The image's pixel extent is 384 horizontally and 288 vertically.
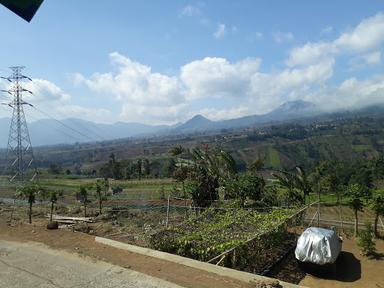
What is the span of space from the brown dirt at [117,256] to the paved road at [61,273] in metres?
0.24

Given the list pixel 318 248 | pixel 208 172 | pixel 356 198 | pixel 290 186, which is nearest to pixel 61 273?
pixel 318 248

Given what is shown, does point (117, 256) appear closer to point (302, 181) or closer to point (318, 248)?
point (318, 248)

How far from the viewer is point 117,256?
883 centimetres

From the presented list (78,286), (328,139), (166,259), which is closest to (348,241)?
(166,259)

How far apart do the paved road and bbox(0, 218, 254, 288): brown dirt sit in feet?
0.80

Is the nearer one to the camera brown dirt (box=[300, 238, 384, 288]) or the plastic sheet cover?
brown dirt (box=[300, 238, 384, 288])

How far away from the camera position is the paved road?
7.16 meters

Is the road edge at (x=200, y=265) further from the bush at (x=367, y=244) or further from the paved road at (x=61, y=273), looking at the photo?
the bush at (x=367, y=244)

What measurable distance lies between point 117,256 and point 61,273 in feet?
4.46

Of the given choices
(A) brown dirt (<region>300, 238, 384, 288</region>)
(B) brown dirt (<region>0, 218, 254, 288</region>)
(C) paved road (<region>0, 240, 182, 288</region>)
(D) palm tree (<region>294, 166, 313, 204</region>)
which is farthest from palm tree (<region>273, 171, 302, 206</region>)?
(C) paved road (<region>0, 240, 182, 288</region>)

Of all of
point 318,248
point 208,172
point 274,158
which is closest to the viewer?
point 318,248

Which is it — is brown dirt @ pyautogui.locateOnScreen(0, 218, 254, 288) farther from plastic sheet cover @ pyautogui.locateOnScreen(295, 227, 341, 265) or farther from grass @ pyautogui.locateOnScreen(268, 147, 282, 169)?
grass @ pyautogui.locateOnScreen(268, 147, 282, 169)

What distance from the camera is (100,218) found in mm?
22734

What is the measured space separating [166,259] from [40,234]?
4.59 metres
